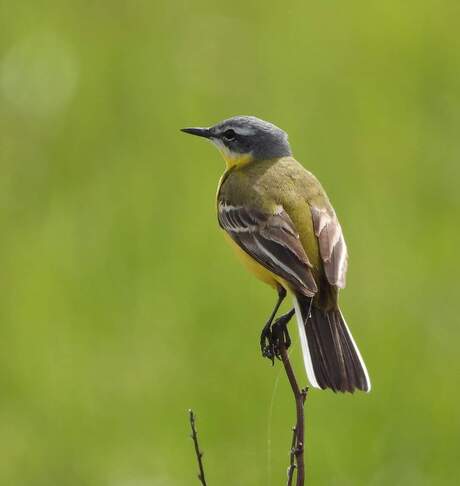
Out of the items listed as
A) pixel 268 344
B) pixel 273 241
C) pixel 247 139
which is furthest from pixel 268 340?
pixel 247 139

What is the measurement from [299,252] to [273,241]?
0.19 m

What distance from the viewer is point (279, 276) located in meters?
7.52

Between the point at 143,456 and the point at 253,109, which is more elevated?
the point at 253,109

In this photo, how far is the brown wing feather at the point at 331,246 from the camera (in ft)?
24.6

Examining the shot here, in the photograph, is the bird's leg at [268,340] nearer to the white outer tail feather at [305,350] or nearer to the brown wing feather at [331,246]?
the white outer tail feather at [305,350]

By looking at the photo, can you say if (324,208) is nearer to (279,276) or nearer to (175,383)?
(279,276)

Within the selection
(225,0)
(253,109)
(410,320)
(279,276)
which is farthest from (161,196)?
(279,276)

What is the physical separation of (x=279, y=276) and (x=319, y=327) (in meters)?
0.32

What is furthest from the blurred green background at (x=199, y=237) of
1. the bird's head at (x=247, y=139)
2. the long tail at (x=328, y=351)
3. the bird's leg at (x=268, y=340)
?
the long tail at (x=328, y=351)

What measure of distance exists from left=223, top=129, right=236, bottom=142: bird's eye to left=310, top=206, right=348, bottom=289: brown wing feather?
3.66ft

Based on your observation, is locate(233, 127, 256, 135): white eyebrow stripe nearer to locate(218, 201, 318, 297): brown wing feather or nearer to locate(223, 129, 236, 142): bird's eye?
locate(223, 129, 236, 142): bird's eye

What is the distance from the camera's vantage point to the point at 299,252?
298 inches

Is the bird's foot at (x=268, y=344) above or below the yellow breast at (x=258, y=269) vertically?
below

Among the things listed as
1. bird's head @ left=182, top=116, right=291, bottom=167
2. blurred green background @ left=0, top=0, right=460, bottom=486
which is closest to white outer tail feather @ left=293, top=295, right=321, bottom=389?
bird's head @ left=182, top=116, right=291, bottom=167
